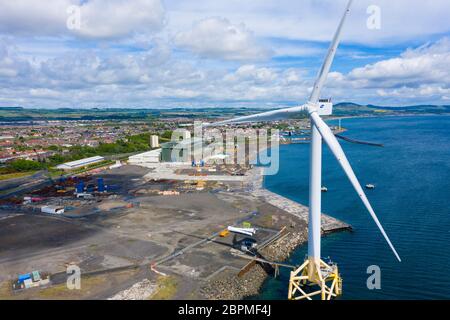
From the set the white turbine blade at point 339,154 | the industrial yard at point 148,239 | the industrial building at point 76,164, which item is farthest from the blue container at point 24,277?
the industrial building at point 76,164

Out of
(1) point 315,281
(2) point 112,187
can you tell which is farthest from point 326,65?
(2) point 112,187

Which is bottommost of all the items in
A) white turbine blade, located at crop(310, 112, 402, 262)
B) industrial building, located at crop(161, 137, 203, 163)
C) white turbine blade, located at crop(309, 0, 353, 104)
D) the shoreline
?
the shoreline

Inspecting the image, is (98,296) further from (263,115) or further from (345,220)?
(345,220)

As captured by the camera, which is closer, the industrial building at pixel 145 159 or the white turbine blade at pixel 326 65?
the white turbine blade at pixel 326 65

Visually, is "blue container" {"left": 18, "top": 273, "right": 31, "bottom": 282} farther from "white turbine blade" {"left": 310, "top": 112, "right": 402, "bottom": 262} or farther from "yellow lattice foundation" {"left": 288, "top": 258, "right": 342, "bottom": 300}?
"white turbine blade" {"left": 310, "top": 112, "right": 402, "bottom": 262}

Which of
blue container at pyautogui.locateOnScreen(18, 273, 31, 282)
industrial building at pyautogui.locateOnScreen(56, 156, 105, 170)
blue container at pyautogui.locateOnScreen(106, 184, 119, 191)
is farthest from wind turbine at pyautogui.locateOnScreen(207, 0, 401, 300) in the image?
industrial building at pyautogui.locateOnScreen(56, 156, 105, 170)

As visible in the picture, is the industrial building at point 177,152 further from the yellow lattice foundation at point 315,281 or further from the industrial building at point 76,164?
the yellow lattice foundation at point 315,281
